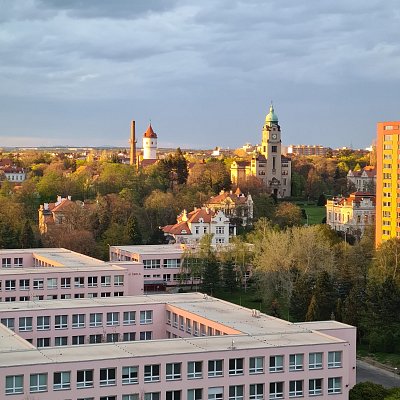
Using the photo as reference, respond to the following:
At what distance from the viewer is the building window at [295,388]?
105 ft

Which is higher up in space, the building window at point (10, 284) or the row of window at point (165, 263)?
the building window at point (10, 284)

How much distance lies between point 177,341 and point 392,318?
21633mm

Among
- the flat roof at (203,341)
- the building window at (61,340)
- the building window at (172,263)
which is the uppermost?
the flat roof at (203,341)

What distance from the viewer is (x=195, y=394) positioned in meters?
30.7

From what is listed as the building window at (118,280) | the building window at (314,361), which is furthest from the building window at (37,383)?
the building window at (118,280)

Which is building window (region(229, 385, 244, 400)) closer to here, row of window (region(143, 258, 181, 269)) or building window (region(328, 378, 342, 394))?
building window (region(328, 378, 342, 394))

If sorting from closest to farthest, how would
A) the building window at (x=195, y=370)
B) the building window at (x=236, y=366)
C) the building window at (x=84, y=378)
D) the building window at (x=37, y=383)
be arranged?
the building window at (x=37, y=383) < the building window at (x=84, y=378) < the building window at (x=195, y=370) < the building window at (x=236, y=366)

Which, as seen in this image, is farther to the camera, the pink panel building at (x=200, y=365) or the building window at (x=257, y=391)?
the building window at (x=257, y=391)

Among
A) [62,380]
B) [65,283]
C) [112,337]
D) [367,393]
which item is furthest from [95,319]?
[65,283]

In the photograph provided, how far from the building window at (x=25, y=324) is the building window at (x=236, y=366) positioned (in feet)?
38.8

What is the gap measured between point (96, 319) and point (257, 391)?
11.3 m

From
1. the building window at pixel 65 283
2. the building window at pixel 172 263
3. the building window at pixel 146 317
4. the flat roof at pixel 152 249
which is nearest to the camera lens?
the building window at pixel 146 317

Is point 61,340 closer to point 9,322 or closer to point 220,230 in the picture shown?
point 9,322

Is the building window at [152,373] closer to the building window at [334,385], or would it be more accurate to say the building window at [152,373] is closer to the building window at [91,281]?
the building window at [334,385]
